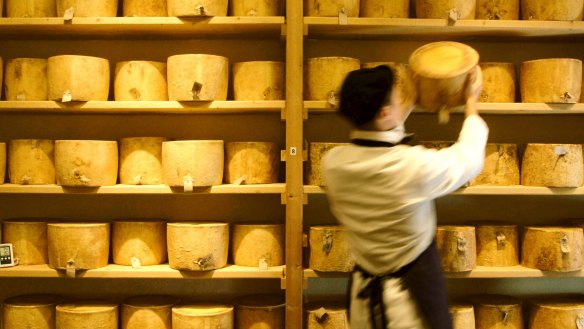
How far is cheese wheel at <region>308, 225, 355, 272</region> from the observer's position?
8.62 feet

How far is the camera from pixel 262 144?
2738 mm

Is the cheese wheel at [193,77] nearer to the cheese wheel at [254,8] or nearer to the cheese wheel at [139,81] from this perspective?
the cheese wheel at [139,81]

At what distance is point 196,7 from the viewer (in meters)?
2.64

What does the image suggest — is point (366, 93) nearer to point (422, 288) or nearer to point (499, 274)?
point (422, 288)

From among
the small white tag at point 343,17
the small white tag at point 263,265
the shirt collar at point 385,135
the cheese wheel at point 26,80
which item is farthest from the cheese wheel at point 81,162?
the shirt collar at point 385,135

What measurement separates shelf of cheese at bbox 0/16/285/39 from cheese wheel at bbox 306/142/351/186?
0.57m

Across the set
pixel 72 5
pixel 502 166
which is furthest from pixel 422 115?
pixel 72 5

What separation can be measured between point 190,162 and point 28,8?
1056 mm

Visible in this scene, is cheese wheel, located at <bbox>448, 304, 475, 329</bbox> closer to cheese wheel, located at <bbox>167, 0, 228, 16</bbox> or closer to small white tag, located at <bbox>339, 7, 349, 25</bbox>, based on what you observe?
small white tag, located at <bbox>339, 7, 349, 25</bbox>

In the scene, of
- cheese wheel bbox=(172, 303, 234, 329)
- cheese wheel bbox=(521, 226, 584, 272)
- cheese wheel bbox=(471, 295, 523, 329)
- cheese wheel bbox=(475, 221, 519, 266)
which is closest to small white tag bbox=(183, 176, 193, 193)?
cheese wheel bbox=(172, 303, 234, 329)

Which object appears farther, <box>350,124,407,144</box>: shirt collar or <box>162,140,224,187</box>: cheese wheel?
<box>162,140,224,187</box>: cheese wheel

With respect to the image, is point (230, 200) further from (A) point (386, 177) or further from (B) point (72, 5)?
(A) point (386, 177)

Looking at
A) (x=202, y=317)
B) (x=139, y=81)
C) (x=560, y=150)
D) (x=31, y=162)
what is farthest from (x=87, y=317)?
(x=560, y=150)

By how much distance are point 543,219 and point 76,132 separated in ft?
8.21
